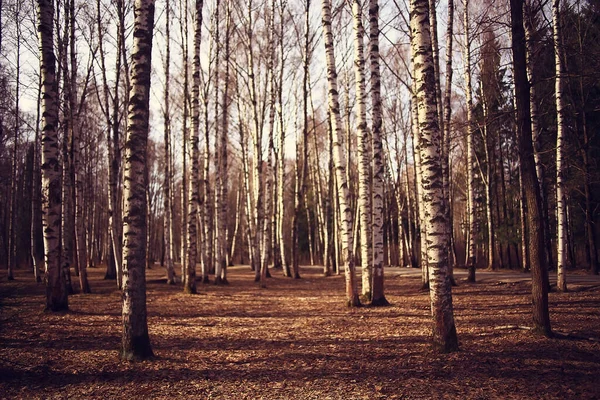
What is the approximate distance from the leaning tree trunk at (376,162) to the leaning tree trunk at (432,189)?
4280 mm

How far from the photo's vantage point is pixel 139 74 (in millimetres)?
6113

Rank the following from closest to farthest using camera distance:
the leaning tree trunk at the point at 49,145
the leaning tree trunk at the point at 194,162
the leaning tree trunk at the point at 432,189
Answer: the leaning tree trunk at the point at 432,189, the leaning tree trunk at the point at 49,145, the leaning tree trunk at the point at 194,162

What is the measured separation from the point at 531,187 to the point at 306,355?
441 cm

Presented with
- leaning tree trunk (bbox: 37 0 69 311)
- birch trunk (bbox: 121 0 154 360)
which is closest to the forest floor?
birch trunk (bbox: 121 0 154 360)

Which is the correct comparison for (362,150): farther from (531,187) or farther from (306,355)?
(306,355)

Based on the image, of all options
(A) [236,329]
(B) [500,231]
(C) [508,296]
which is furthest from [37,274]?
(B) [500,231]

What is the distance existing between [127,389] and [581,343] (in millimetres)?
6307

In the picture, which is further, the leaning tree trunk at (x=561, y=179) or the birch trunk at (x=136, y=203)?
the leaning tree trunk at (x=561, y=179)

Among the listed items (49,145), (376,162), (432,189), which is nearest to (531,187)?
(432,189)

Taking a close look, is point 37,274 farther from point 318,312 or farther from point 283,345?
point 283,345

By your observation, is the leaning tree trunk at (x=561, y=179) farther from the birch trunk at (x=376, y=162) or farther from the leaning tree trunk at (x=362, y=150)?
the leaning tree trunk at (x=362, y=150)

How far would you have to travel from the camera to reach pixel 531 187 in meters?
6.83

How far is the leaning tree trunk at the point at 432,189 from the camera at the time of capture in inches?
231

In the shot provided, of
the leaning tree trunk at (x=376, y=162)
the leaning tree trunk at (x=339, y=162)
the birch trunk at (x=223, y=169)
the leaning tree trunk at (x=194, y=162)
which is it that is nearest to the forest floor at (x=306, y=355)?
the leaning tree trunk at (x=376, y=162)
